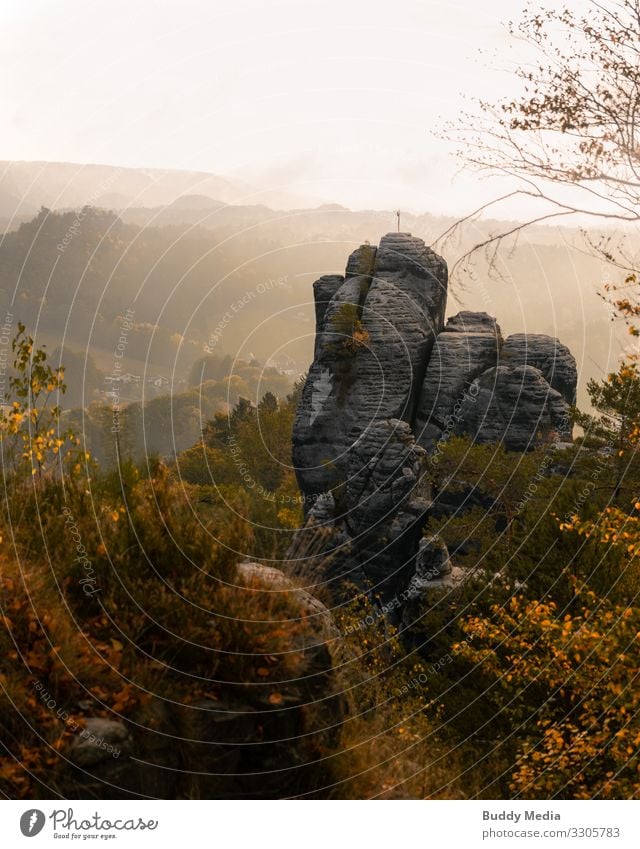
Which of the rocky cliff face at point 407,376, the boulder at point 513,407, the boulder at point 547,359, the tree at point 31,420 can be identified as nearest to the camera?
the tree at point 31,420

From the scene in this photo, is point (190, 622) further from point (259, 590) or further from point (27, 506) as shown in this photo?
point (27, 506)

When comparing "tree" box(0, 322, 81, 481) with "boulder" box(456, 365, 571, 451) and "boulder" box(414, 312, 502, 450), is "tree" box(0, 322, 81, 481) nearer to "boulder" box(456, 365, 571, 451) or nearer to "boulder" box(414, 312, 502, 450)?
"boulder" box(414, 312, 502, 450)

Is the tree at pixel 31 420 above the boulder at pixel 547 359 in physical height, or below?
below

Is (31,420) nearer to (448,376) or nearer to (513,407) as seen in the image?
(448,376)

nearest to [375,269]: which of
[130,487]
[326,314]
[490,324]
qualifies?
[326,314]

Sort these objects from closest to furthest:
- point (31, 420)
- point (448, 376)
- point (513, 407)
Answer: point (31, 420) → point (513, 407) → point (448, 376)

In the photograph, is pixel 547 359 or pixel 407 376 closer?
Answer: pixel 407 376

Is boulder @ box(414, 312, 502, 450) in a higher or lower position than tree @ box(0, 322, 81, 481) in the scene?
higher

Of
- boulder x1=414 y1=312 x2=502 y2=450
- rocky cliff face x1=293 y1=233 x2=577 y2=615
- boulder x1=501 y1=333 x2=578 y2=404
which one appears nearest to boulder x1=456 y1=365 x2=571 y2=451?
rocky cliff face x1=293 y1=233 x2=577 y2=615

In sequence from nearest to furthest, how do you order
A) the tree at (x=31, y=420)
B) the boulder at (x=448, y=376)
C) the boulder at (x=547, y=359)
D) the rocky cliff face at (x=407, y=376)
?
the tree at (x=31, y=420) → the rocky cliff face at (x=407, y=376) → the boulder at (x=448, y=376) → the boulder at (x=547, y=359)

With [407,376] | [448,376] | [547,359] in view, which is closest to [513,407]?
[448,376]

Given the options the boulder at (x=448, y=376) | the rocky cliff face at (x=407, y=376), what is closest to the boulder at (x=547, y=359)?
the rocky cliff face at (x=407, y=376)

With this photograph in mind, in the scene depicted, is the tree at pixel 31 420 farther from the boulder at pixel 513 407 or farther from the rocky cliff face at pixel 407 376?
the boulder at pixel 513 407

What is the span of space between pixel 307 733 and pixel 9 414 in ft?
15.3
